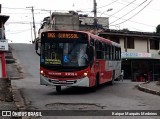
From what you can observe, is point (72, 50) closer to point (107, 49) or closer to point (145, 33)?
point (107, 49)

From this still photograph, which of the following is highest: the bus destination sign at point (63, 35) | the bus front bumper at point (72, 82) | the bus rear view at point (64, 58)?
the bus destination sign at point (63, 35)

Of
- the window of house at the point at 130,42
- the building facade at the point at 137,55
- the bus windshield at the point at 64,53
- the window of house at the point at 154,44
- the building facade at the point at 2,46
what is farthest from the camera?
the window of house at the point at 154,44

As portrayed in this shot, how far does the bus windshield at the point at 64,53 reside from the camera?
19344mm

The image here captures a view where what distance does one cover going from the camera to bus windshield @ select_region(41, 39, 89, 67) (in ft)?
63.5

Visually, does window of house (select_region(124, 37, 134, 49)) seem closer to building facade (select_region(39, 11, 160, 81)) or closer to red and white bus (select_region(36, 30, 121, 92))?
building facade (select_region(39, 11, 160, 81))

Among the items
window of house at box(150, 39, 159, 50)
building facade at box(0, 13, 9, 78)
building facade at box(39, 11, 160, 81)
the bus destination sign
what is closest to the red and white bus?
the bus destination sign

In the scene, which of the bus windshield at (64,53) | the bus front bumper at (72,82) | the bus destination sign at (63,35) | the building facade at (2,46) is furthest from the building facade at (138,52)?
the bus front bumper at (72,82)

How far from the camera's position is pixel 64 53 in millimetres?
19328

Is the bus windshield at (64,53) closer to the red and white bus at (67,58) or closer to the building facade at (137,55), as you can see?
the red and white bus at (67,58)

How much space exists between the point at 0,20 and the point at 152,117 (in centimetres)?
3058

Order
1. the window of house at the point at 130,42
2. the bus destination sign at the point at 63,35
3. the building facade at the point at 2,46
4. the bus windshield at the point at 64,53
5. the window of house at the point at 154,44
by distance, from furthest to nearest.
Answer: the window of house at the point at 154,44, the window of house at the point at 130,42, the building facade at the point at 2,46, the bus destination sign at the point at 63,35, the bus windshield at the point at 64,53

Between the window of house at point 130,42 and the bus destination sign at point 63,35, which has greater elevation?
the bus destination sign at point 63,35

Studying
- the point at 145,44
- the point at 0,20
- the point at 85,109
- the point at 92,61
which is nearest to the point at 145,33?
the point at 145,44

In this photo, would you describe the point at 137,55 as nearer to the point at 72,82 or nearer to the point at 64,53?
the point at 72,82
